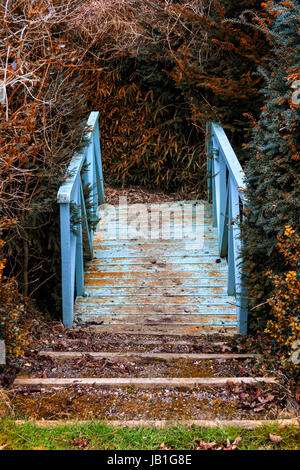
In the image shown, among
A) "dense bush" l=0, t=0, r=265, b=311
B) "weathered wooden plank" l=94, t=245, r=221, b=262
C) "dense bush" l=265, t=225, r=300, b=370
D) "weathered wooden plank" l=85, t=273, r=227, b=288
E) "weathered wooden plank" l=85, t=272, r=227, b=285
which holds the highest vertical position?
"dense bush" l=0, t=0, r=265, b=311

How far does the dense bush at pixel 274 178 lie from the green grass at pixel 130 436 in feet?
3.61

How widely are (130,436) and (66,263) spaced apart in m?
2.03

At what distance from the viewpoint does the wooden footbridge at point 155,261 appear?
4.10 m

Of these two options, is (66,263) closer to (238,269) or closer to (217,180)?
(238,269)

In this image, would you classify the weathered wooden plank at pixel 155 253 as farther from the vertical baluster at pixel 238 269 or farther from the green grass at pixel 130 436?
the green grass at pixel 130 436

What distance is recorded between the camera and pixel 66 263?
400 cm

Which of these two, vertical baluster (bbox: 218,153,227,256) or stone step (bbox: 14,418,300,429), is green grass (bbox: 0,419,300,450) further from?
vertical baluster (bbox: 218,153,227,256)

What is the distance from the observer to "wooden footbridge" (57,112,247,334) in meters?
4.10

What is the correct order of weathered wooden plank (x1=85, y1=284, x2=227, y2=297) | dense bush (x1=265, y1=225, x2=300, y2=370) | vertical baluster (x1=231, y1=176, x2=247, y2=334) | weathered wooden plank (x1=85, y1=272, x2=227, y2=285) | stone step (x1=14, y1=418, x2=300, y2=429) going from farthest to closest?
weathered wooden plank (x1=85, y1=272, x2=227, y2=285), weathered wooden plank (x1=85, y1=284, x2=227, y2=297), vertical baluster (x1=231, y1=176, x2=247, y2=334), dense bush (x1=265, y1=225, x2=300, y2=370), stone step (x1=14, y1=418, x2=300, y2=429)

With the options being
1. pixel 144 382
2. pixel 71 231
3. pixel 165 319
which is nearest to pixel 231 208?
pixel 165 319

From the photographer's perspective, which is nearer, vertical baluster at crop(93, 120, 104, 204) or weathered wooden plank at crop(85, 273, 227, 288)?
weathered wooden plank at crop(85, 273, 227, 288)

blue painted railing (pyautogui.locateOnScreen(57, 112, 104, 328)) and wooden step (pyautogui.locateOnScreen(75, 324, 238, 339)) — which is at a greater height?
blue painted railing (pyautogui.locateOnScreen(57, 112, 104, 328))

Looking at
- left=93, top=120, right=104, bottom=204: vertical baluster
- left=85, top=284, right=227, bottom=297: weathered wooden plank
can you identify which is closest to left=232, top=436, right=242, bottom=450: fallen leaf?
left=85, top=284, right=227, bottom=297: weathered wooden plank

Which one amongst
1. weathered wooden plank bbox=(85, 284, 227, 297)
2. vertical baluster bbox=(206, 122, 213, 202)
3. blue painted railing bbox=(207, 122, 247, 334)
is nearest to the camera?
blue painted railing bbox=(207, 122, 247, 334)
